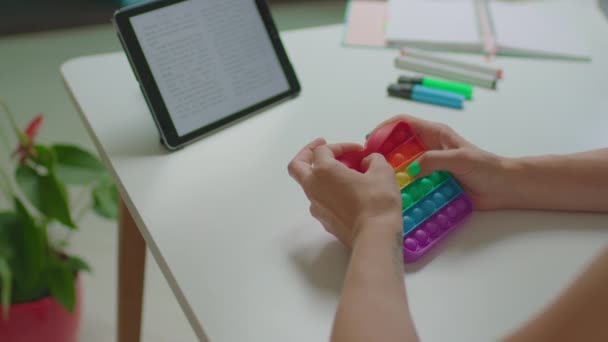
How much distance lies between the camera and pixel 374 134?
0.72 meters

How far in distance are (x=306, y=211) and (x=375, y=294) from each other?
18 cm

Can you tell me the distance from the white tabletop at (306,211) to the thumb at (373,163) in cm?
8

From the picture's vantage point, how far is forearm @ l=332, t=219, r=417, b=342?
51 cm

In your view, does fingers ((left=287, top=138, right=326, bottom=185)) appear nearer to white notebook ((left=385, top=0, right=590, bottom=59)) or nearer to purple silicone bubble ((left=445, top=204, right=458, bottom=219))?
purple silicone bubble ((left=445, top=204, right=458, bottom=219))

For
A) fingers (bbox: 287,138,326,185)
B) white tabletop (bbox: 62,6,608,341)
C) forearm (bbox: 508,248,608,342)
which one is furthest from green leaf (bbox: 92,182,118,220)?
forearm (bbox: 508,248,608,342)

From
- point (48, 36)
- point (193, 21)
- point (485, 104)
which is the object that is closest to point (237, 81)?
point (193, 21)

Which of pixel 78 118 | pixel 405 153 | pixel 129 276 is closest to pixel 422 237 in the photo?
pixel 405 153

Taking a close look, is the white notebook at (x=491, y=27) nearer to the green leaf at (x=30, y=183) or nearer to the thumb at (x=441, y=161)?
the thumb at (x=441, y=161)

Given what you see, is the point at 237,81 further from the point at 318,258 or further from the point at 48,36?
the point at 48,36

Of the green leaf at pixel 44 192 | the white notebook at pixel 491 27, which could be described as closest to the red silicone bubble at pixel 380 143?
the white notebook at pixel 491 27

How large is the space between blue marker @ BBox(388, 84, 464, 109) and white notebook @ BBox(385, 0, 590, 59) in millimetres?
175

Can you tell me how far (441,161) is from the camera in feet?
2.29

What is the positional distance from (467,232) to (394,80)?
0.35 m

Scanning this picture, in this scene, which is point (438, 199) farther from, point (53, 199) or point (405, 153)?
point (53, 199)
